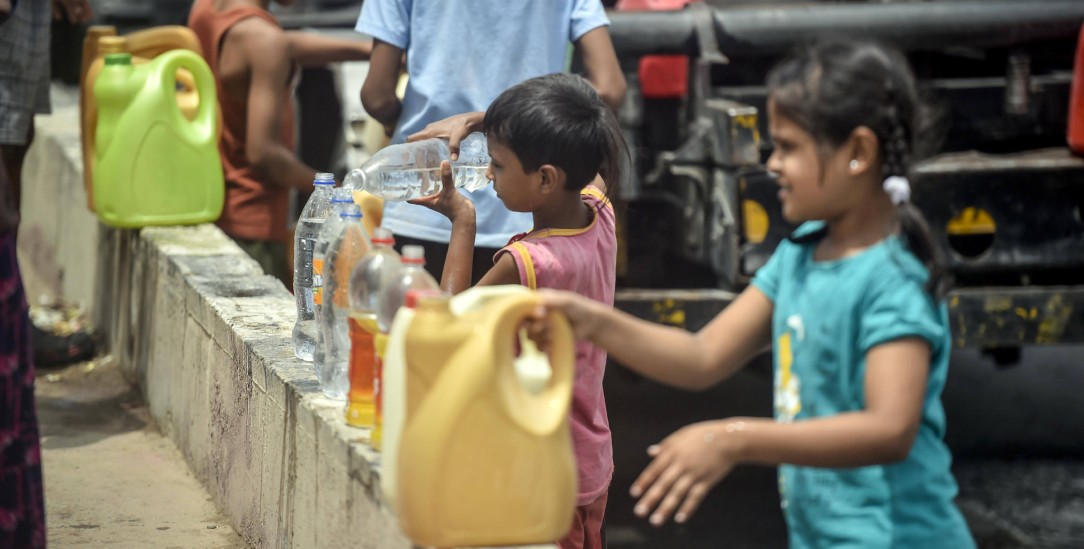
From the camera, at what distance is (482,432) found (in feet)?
8.04

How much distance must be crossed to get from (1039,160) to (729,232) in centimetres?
115

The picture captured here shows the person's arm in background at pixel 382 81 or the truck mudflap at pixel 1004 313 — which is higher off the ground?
the person's arm in background at pixel 382 81

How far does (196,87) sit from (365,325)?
10.2 feet

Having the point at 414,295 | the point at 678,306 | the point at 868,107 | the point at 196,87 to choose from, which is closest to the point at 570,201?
the point at 414,295

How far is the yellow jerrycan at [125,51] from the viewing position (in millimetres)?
6133

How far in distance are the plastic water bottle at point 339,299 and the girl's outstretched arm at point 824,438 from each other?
126 cm

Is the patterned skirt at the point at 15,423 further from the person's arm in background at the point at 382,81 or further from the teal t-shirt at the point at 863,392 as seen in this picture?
the teal t-shirt at the point at 863,392

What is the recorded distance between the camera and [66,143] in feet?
26.1

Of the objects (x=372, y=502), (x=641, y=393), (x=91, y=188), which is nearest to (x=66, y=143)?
(x=91, y=188)

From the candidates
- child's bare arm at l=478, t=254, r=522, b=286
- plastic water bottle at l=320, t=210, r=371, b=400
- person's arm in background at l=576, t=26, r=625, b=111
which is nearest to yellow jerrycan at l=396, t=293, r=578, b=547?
child's bare arm at l=478, t=254, r=522, b=286

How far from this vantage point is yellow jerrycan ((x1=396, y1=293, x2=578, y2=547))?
2426 millimetres

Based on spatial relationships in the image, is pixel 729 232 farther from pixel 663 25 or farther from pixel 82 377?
pixel 82 377

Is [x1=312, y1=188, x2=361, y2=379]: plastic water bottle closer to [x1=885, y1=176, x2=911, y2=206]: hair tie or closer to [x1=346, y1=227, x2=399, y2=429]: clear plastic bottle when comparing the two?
[x1=346, y1=227, x2=399, y2=429]: clear plastic bottle

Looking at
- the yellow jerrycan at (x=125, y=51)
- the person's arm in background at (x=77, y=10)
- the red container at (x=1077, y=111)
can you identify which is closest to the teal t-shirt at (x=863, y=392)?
the red container at (x=1077, y=111)
